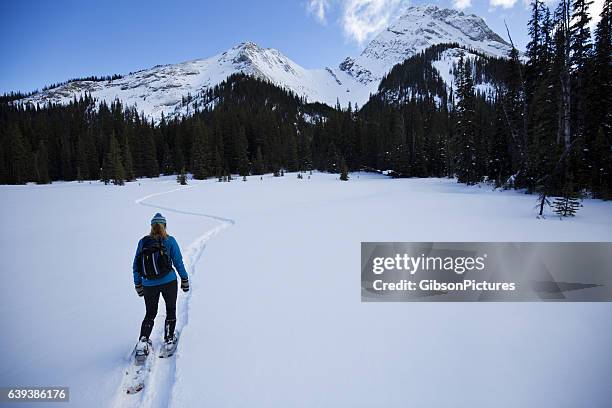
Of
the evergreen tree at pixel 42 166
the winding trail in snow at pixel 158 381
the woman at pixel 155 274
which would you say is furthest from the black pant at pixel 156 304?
the evergreen tree at pixel 42 166

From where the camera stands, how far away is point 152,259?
400 centimetres

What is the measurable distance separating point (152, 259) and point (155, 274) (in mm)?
241

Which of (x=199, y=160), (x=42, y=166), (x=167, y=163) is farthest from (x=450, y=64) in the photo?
(x=42, y=166)

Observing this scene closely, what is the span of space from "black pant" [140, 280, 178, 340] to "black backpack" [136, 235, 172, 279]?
227 mm

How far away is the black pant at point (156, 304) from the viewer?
423 cm

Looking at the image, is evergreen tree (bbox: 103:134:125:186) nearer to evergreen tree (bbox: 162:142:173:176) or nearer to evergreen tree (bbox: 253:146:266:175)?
evergreen tree (bbox: 162:142:173:176)

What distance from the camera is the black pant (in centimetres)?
423

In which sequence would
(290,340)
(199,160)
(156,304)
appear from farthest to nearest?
1. (199,160)
2. (290,340)
3. (156,304)

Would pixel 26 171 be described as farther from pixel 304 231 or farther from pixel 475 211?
pixel 475 211

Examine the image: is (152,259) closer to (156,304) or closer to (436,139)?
(156,304)

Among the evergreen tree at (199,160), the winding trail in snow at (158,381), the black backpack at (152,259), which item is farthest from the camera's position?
the evergreen tree at (199,160)

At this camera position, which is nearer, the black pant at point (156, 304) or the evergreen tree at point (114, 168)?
the black pant at point (156, 304)

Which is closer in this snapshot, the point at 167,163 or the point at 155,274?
the point at 155,274

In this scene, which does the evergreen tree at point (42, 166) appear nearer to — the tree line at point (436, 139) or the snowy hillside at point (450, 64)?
the tree line at point (436, 139)
